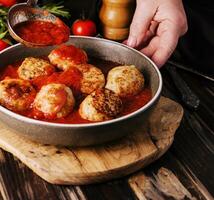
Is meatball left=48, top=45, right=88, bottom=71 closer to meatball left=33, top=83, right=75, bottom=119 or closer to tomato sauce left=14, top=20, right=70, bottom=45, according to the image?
tomato sauce left=14, top=20, right=70, bottom=45

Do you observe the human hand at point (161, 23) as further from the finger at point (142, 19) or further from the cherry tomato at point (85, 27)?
the cherry tomato at point (85, 27)

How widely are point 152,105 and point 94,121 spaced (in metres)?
0.34

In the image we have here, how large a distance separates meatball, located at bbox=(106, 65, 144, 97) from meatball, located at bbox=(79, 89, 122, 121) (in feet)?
0.59

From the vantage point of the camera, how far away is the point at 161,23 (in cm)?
313

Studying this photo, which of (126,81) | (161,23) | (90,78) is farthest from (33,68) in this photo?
(161,23)

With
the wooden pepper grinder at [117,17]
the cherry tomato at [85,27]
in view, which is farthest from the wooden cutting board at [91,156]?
the cherry tomato at [85,27]

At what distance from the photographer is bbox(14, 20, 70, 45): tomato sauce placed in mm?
2736

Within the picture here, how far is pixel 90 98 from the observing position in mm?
2422

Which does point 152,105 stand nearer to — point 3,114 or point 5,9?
point 3,114

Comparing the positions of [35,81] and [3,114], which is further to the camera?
[35,81]

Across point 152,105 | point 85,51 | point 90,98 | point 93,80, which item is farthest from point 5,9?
point 152,105

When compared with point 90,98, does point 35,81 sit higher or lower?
lower

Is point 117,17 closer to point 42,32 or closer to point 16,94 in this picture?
point 42,32

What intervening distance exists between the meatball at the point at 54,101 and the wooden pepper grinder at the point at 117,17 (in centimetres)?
135
